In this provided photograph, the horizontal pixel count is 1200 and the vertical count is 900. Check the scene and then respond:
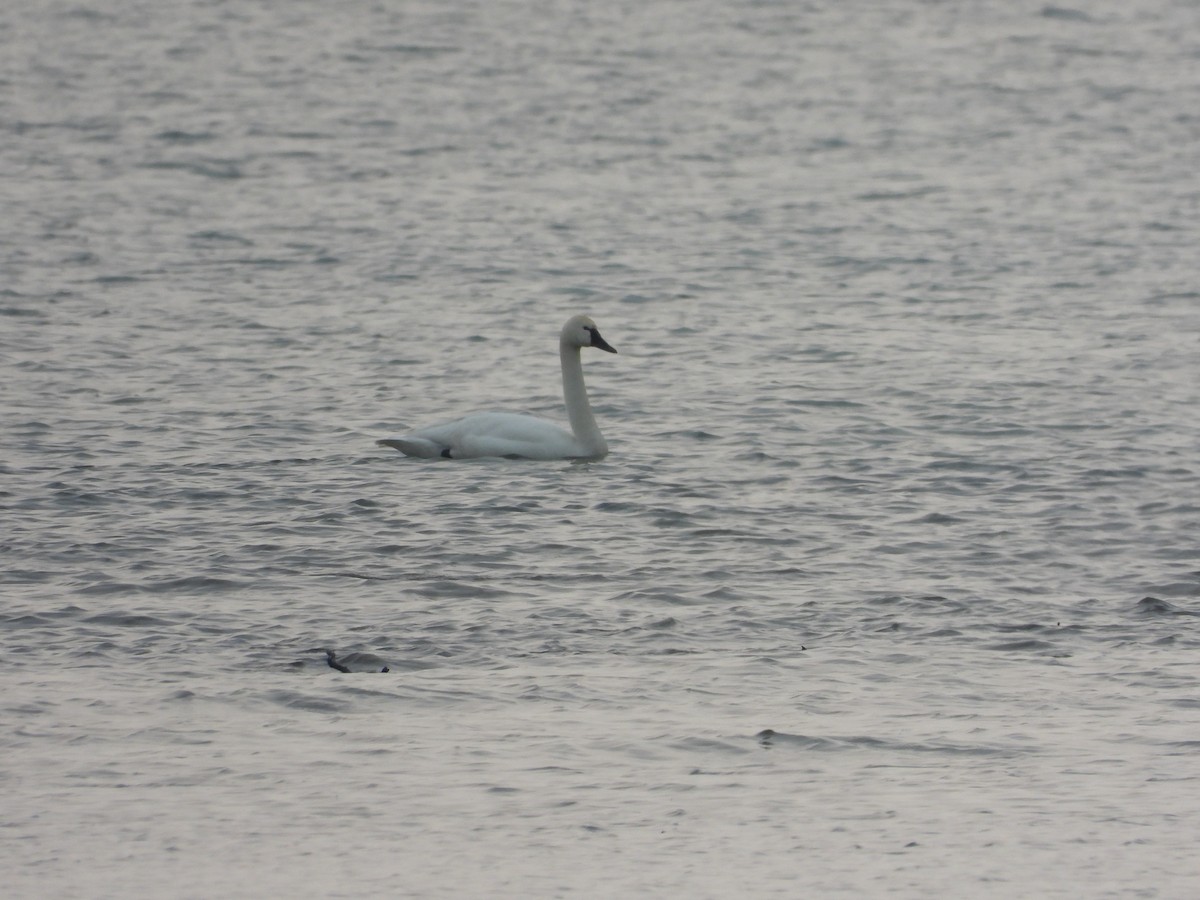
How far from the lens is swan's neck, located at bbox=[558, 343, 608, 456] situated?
14531 mm

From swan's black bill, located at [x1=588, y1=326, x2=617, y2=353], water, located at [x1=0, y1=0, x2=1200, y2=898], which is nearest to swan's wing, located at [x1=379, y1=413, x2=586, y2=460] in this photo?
water, located at [x1=0, y1=0, x2=1200, y2=898]

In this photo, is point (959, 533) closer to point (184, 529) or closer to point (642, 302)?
point (184, 529)

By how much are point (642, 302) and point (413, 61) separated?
1500 cm

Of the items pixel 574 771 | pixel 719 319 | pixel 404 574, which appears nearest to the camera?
pixel 574 771

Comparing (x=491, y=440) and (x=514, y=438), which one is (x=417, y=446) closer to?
(x=491, y=440)

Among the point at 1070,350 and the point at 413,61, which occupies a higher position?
the point at 413,61

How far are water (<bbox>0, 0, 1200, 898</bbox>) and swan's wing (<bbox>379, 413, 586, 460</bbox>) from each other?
163 mm

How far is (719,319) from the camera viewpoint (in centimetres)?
1919

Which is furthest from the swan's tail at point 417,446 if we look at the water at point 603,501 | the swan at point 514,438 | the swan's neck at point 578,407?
the swan's neck at point 578,407

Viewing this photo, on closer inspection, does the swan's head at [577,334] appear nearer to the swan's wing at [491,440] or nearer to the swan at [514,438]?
the swan at [514,438]

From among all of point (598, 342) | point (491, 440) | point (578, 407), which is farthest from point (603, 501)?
point (598, 342)

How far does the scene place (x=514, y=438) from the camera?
1454 cm

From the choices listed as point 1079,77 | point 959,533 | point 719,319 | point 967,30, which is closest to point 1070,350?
point 719,319

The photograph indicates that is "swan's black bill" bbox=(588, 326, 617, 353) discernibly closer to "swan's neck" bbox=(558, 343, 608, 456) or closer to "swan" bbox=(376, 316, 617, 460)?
"swan's neck" bbox=(558, 343, 608, 456)
